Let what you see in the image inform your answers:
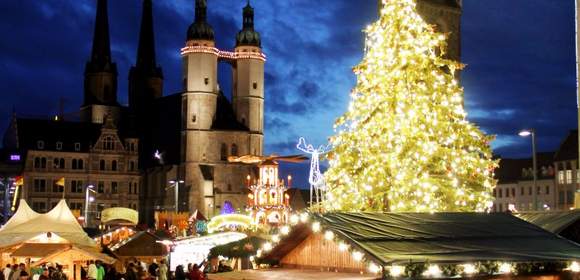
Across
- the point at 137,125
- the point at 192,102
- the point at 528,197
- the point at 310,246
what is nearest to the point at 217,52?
the point at 192,102

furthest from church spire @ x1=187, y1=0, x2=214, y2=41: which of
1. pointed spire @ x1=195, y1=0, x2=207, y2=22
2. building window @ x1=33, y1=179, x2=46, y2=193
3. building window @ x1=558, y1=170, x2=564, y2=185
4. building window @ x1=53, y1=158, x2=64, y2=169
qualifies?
building window @ x1=558, y1=170, x2=564, y2=185

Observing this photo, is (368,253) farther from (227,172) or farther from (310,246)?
(227,172)

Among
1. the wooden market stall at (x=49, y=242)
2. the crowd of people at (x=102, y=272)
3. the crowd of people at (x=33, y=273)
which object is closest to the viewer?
the crowd of people at (x=102, y=272)

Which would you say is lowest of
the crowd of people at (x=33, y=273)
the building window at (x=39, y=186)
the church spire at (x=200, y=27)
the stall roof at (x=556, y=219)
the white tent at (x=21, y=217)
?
the crowd of people at (x=33, y=273)

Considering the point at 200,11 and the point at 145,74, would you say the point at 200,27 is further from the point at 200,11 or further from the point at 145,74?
the point at 145,74

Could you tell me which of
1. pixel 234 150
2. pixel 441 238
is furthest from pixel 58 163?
pixel 441 238

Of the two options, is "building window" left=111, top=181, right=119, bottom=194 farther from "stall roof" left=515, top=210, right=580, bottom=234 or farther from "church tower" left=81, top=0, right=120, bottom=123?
"stall roof" left=515, top=210, right=580, bottom=234

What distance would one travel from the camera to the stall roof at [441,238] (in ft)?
39.1

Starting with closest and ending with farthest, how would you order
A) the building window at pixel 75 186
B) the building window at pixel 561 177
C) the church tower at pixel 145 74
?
the building window at pixel 561 177 → the building window at pixel 75 186 → the church tower at pixel 145 74

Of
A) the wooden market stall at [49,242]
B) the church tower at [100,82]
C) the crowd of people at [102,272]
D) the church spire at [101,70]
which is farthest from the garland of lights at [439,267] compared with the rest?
the church spire at [101,70]

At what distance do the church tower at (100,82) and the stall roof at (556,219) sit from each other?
286ft

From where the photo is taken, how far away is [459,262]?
1177 centimetres

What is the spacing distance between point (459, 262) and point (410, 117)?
880cm

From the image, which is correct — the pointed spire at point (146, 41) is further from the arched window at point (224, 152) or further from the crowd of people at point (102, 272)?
the crowd of people at point (102, 272)
